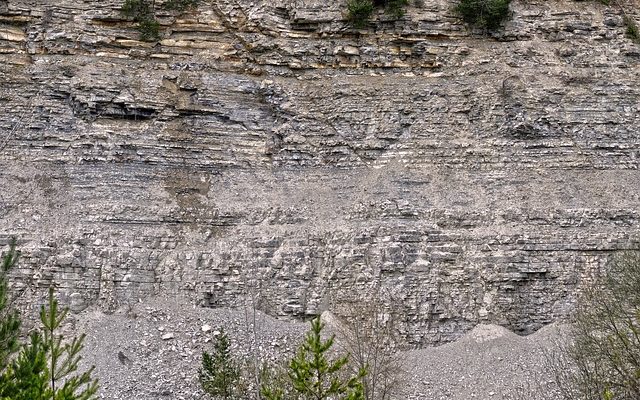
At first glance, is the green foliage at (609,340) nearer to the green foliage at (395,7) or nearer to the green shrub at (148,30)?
the green foliage at (395,7)

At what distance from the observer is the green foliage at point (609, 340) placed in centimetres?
1298

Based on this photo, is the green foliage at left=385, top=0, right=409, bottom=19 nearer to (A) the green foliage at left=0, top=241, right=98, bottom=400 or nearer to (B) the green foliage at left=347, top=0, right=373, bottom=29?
(B) the green foliage at left=347, top=0, right=373, bottom=29

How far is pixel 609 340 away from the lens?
13242 millimetres

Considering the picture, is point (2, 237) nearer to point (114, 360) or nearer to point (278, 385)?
point (114, 360)

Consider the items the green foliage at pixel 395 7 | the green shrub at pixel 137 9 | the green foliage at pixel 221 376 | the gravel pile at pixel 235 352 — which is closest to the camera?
the green foliage at pixel 221 376

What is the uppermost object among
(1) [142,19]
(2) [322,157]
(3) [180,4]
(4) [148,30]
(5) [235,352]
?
(3) [180,4]

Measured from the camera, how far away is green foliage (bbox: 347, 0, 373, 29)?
23.9 m

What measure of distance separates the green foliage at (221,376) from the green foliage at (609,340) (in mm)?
7412

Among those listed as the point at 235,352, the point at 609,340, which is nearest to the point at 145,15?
the point at 235,352

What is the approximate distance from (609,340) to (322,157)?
11408 mm

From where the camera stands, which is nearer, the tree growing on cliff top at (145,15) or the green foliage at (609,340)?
the green foliage at (609,340)

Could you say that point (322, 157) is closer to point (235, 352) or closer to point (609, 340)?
point (235, 352)

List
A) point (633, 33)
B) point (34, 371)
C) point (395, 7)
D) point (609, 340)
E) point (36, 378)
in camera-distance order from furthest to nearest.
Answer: point (395, 7), point (633, 33), point (609, 340), point (34, 371), point (36, 378)

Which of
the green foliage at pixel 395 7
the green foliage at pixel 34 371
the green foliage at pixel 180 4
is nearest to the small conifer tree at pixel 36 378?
the green foliage at pixel 34 371
